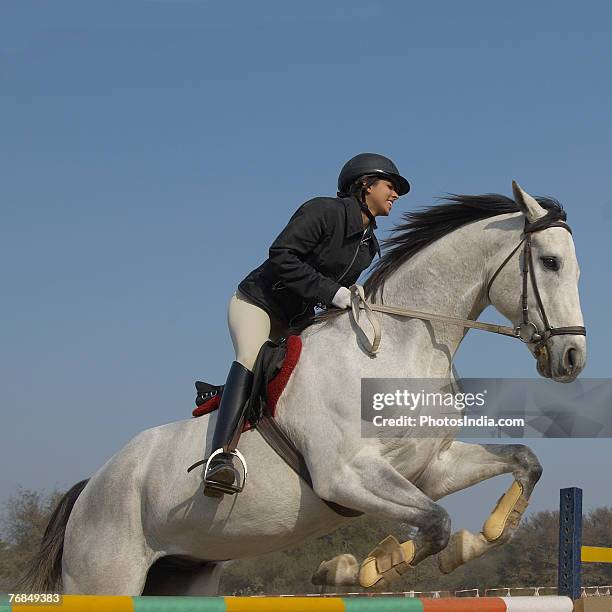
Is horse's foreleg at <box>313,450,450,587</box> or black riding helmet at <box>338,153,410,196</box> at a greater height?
black riding helmet at <box>338,153,410,196</box>

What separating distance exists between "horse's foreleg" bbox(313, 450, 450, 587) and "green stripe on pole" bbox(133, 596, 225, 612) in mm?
914

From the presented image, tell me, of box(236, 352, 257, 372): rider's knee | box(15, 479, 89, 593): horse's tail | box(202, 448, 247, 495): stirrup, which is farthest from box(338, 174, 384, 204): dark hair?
box(15, 479, 89, 593): horse's tail

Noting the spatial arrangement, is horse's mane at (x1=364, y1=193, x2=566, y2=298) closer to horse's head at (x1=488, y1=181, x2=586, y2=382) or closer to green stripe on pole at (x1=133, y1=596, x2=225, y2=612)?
horse's head at (x1=488, y1=181, x2=586, y2=382)

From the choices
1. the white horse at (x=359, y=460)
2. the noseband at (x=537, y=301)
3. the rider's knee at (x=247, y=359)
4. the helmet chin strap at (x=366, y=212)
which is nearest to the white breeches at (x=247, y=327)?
the rider's knee at (x=247, y=359)

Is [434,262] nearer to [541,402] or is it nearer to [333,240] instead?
[333,240]

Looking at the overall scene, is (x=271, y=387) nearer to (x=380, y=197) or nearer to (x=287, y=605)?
(x=380, y=197)

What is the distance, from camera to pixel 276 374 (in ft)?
15.8

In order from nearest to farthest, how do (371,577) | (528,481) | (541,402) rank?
1. (371,577)
2. (528,481)
3. (541,402)

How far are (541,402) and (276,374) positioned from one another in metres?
1.63

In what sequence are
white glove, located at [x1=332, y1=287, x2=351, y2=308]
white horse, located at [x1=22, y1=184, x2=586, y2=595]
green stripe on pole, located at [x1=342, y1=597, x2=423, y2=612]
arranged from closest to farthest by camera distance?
green stripe on pole, located at [x1=342, y1=597, x2=423, y2=612] < white horse, located at [x1=22, y1=184, x2=586, y2=595] < white glove, located at [x1=332, y1=287, x2=351, y2=308]

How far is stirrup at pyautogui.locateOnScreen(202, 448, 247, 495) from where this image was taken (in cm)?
460

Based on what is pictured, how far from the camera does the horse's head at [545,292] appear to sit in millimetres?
4320

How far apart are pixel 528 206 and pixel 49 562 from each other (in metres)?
3.25

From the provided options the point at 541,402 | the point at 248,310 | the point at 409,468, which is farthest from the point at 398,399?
the point at 541,402
